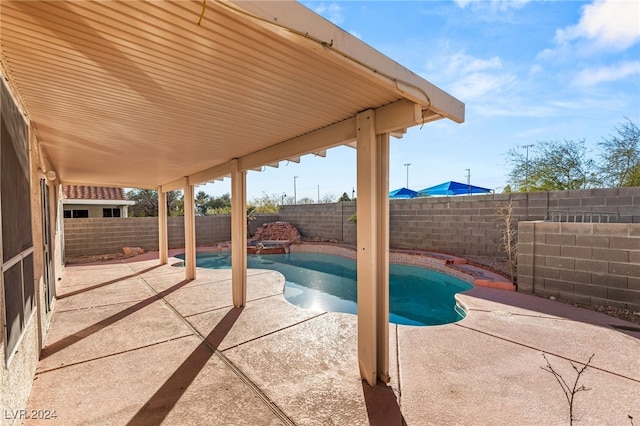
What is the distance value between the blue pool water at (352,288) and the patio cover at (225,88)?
10.9 feet

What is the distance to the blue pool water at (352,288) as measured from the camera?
5816mm

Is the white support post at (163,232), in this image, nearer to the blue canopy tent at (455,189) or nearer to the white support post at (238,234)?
the white support post at (238,234)

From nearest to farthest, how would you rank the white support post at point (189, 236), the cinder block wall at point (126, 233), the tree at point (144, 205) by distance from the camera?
the white support post at point (189, 236) → the cinder block wall at point (126, 233) → the tree at point (144, 205)

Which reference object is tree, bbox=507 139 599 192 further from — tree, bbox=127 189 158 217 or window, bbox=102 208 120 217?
tree, bbox=127 189 158 217

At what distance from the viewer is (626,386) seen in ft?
8.64

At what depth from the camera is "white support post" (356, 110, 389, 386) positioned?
271 centimetres

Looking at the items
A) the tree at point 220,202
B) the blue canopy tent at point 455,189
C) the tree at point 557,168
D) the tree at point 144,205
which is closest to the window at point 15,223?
the tree at point 557,168

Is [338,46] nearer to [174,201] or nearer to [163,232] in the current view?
[163,232]

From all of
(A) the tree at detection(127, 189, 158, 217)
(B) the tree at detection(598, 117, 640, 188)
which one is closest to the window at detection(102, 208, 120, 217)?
(A) the tree at detection(127, 189, 158, 217)

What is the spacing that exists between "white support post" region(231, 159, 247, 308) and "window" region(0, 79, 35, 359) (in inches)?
105

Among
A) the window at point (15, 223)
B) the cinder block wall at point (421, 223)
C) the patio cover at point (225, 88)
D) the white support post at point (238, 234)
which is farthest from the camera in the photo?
the cinder block wall at point (421, 223)

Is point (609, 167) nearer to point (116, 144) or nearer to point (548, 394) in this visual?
point (548, 394)

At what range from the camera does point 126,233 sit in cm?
1162

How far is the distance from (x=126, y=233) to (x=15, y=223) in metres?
11.0
